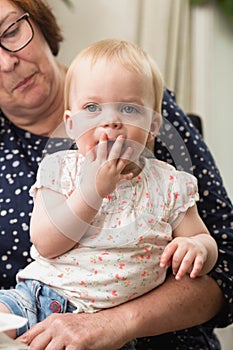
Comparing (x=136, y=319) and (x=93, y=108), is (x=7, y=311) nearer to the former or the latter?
(x=136, y=319)

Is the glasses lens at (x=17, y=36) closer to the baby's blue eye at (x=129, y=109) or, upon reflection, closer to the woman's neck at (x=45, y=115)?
the woman's neck at (x=45, y=115)

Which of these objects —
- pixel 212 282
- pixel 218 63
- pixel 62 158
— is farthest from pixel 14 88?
pixel 218 63

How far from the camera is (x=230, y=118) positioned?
2.90 m

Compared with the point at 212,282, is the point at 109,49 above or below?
above

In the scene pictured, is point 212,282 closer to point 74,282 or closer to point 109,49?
Answer: point 74,282

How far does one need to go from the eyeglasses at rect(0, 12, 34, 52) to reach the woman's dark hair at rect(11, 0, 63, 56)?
2cm

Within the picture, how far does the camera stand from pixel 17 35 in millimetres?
1493

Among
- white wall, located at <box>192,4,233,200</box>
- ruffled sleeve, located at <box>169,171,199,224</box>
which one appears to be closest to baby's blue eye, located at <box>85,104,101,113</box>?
ruffled sleeve, located at <box>169,171,199,224</box>

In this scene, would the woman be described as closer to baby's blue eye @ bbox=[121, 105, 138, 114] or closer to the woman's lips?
the woman's lips

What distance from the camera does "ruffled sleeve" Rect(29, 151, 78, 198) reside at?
47.3 inches

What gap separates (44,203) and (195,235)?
277 mm

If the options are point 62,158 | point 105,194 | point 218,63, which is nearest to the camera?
point 105,194

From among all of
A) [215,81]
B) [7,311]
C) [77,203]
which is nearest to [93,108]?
[77,203]

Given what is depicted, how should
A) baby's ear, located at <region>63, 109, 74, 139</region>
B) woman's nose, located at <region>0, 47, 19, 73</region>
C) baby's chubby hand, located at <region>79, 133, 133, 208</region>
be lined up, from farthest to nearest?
woman's nose, located at <region>0, 47, 19, 73</region>
baby's ear, located at <region>63, 109, 74, 139</region>
baby's chubby hand, located at <region>79, 133, 133, 208</region>
